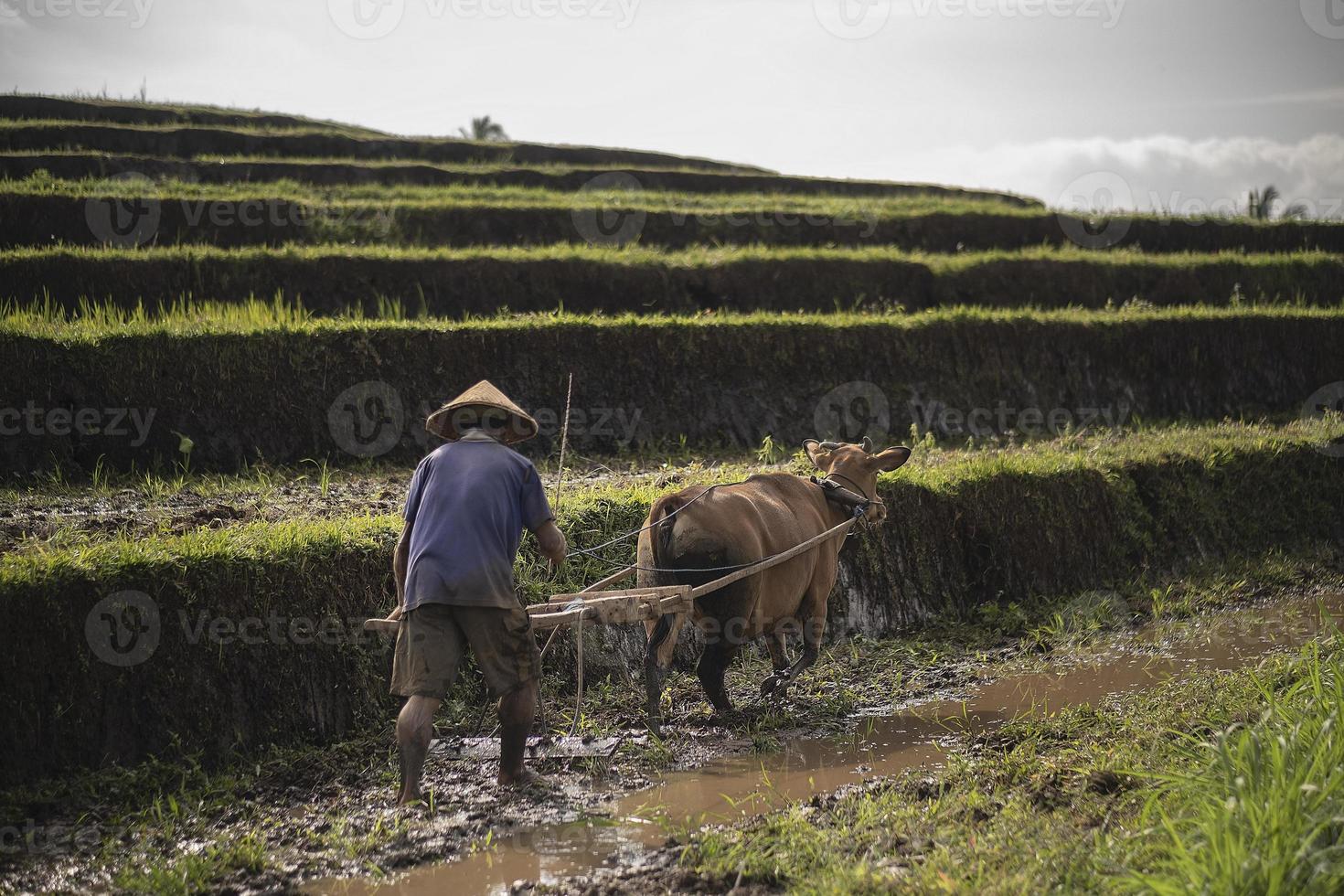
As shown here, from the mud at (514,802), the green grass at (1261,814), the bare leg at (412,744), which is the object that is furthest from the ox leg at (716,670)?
the green grass at (1261,814)

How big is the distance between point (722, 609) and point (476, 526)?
1.82m

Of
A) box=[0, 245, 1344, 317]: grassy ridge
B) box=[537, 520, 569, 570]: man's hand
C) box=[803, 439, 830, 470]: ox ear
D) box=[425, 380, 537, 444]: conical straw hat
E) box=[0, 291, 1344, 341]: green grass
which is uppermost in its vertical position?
box=[0, 245, 1344, 317]: grassy ridge

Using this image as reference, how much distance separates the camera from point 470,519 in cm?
527

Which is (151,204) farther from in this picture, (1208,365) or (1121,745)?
(1208,365)

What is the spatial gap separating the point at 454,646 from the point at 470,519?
24.1 inches

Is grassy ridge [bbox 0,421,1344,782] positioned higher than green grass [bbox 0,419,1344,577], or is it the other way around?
green grass [bbox 0,419,1344,577]

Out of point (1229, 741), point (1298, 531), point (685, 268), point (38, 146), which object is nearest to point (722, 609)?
point (1229, 741)

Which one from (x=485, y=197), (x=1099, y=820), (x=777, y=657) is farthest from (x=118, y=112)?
(x=1099, y=820)

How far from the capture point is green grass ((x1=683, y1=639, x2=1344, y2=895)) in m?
3.81

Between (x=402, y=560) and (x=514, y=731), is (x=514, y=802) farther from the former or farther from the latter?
(x=402, y=560)

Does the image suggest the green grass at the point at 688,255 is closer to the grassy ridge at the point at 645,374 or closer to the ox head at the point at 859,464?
the grassy ridge at the point at 645,374

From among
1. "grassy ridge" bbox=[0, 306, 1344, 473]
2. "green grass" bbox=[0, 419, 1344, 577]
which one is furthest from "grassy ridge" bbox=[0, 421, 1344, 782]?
"grassy ridge" bbox=[0, 306, 1344, 473]

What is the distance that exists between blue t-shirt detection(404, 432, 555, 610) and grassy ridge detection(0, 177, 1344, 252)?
406 inches

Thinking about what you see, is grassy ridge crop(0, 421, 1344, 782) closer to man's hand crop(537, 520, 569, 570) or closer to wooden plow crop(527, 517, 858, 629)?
wooden plow crop(527, 517, 858, 629)
